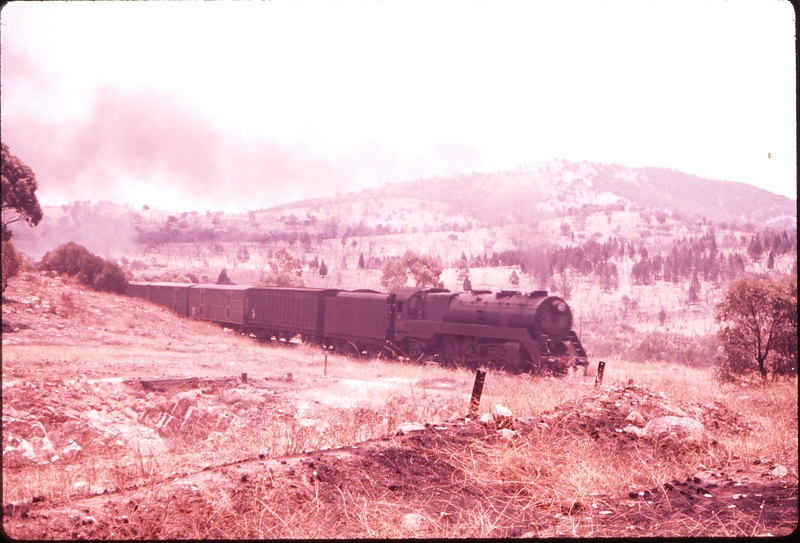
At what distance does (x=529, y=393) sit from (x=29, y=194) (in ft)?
34.9

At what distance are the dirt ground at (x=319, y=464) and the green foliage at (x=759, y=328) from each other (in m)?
5.59

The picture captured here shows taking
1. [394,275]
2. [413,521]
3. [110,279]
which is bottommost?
[413,521]

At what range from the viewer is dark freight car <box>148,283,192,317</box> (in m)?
25.9

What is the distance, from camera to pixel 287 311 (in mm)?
24438

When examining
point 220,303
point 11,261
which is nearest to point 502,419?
point 11,261

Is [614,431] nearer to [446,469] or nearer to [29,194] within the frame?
[446,469]

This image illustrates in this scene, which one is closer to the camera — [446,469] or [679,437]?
[446,469]

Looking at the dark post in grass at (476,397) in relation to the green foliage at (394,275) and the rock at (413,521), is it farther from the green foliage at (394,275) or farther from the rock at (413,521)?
the green foliage at (394,275)

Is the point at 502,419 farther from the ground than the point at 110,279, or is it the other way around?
the point at 110,279

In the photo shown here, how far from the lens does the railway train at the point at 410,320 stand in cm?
1780

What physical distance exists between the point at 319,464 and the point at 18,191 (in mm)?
6690

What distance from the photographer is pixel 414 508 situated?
527cm

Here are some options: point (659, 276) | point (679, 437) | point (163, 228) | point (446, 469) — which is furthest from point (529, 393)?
point (659, 276)

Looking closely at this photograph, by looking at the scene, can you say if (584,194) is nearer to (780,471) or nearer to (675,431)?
(675,431)
